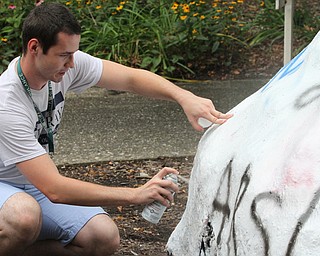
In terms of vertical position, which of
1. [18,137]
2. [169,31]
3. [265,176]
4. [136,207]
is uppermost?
[265,176]

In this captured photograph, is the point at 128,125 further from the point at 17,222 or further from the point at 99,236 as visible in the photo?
the point at 17,222

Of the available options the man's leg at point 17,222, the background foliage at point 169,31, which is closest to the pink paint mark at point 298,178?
the man's leg at point 17,222

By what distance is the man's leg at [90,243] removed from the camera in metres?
4.36

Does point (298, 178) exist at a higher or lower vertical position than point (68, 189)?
higher

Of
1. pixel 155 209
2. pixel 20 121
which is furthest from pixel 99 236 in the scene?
pixel 20 121

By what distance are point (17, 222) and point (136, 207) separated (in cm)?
163

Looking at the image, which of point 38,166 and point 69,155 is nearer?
point 38,166

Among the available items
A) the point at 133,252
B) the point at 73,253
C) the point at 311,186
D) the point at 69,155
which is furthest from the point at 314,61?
the point at 69,155

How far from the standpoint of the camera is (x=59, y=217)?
171 inches

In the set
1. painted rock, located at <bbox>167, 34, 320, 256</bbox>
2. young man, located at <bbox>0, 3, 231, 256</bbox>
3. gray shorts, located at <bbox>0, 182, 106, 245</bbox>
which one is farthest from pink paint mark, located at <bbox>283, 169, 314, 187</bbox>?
gray shorts, located at <bbox>0, 182, 106, 245</bbox>

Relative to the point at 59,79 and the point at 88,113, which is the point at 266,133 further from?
the point at 88,113

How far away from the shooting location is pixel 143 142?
6.79 metres

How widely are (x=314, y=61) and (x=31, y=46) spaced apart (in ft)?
4.95

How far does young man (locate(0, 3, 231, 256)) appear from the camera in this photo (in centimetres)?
397
